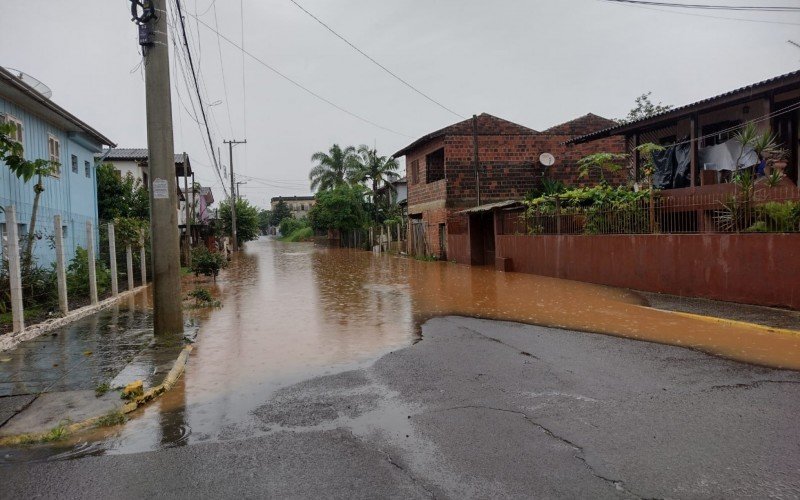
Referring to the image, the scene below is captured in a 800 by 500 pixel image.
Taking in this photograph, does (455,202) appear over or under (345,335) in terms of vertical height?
Result: over

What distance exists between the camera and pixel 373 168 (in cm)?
5209

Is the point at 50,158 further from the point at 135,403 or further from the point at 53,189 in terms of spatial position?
the point at 135,403

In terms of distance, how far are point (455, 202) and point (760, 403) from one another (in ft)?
75.2

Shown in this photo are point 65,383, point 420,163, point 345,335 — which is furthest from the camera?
point 420,163

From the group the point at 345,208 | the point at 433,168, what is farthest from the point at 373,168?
the point at 433,168

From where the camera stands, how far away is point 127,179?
2528cm

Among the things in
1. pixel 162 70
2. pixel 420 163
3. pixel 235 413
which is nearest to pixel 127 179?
pixel 420 163

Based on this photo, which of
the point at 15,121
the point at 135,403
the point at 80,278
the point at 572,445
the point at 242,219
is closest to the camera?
the point at 572,445

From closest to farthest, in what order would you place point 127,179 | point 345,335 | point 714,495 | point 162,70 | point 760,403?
point 714,495
point 760,403
point 162,70
point 345,335
point 127,179

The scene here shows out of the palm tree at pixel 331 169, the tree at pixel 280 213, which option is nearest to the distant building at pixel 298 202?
the tree at pixel 280 213

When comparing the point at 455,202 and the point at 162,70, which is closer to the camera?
the point at 162,70

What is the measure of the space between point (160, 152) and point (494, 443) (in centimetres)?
643

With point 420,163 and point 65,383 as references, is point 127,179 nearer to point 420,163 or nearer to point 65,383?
point 420,163

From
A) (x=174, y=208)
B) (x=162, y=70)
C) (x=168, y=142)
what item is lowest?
(x=174, y=208)
